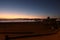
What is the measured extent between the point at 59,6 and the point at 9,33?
47cm

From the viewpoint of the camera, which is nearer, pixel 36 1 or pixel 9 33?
pixel 9 33

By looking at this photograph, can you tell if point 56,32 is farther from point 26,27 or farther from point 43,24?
point 26,27

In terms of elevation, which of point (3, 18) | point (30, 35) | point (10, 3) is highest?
point (10, 3)

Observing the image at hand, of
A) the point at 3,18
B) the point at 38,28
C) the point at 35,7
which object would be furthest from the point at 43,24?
the point at 3,18

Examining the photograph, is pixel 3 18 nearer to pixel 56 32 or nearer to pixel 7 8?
pixel 7 8

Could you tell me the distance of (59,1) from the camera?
0.88 m

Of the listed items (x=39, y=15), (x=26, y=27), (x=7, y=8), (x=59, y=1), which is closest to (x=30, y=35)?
(x=26, y=27)

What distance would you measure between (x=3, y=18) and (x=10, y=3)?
0.46 feet

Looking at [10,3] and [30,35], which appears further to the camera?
[10,3]

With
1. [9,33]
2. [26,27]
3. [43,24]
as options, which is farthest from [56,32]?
[9,33]

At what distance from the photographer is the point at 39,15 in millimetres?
820

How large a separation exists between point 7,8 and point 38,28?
29 centimetres

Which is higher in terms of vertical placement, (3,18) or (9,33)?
(3,18)

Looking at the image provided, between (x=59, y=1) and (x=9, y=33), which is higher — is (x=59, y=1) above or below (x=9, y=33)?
above
